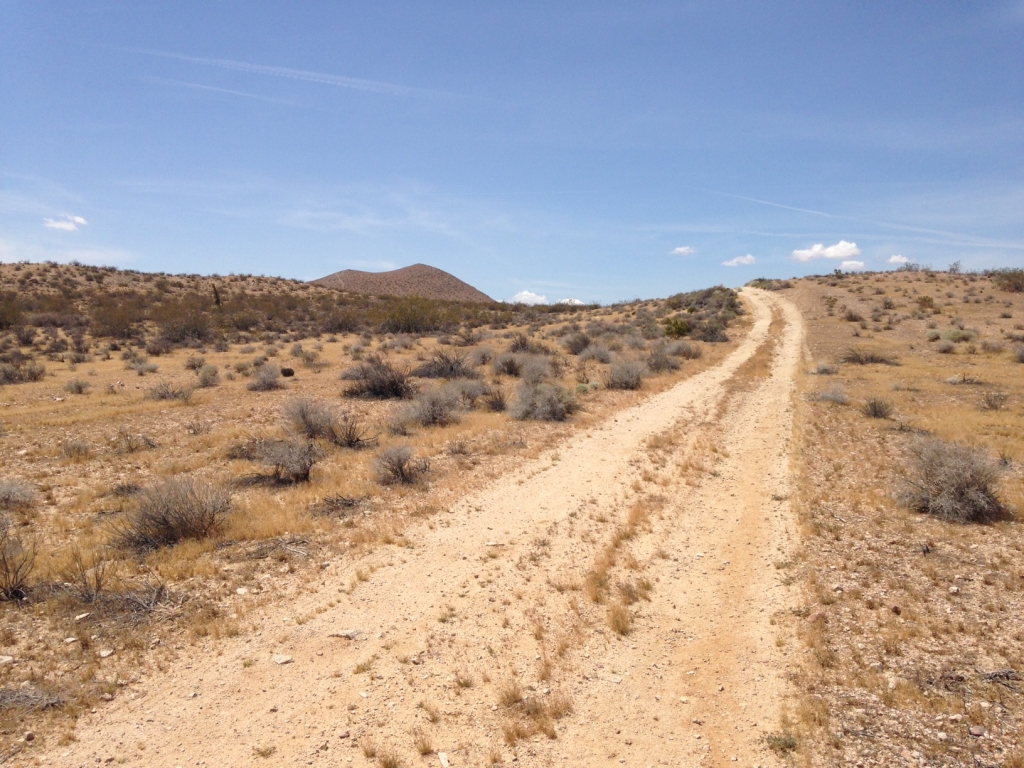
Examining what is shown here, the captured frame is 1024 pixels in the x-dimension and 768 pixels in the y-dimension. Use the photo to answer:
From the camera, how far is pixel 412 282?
283ft

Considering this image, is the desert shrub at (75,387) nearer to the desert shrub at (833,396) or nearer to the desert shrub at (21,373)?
the desert shrub at (21,373)

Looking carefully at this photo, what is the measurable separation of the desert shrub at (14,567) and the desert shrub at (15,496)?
74.3 inches

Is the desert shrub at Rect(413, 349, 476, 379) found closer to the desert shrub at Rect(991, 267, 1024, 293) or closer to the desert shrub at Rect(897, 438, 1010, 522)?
the desert shrub at Rect(897, 438, 1010, 522)

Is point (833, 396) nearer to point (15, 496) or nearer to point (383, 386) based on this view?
point (383, 386)

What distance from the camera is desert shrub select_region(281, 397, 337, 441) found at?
533 inches

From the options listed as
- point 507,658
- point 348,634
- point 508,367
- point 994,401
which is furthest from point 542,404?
point 994,401

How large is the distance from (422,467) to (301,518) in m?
2.80

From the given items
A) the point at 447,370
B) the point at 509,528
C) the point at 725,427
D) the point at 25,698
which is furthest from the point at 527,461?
the point at 447,370

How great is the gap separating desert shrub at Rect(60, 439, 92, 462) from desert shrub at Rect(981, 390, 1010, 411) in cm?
2235

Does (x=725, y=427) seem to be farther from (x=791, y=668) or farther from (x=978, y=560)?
(x=791, y=668)

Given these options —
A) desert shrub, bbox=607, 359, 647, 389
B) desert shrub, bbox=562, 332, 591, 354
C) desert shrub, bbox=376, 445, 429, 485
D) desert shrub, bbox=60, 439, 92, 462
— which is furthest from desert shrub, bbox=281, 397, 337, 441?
desert shrub, bbox=562, 332, 591, 354

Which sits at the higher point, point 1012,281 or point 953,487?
point 1012,281

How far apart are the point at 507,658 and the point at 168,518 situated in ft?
18.7

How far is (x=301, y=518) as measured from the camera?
29.3ft
